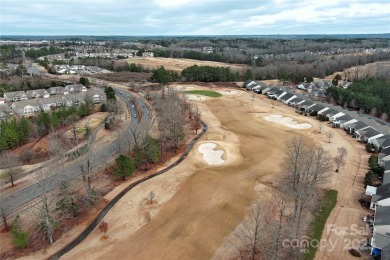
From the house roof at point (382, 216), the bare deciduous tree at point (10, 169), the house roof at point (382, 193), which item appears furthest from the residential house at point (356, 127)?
the bare deciduous tree at point (10, 169)

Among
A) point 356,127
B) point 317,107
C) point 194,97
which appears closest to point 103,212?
point 356,127

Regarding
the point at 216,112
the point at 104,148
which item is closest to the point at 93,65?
the point at 216,112

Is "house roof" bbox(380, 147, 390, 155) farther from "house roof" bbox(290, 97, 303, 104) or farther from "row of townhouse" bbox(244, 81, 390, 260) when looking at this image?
"house roof" bbox(290, 97, 303, 104)

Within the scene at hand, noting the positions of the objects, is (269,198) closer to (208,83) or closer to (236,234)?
(236,234)

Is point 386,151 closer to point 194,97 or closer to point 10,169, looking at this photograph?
point 10,169

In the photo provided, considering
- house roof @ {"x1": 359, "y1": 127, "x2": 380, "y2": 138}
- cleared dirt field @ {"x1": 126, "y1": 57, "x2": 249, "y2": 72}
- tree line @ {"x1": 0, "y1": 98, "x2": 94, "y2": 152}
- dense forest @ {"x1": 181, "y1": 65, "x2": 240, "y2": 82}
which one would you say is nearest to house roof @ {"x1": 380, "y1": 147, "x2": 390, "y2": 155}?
house roof @ {"x1": 359, "y1": 127, "x2": 380, "y2": 138}

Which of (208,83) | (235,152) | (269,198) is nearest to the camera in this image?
(269,198)

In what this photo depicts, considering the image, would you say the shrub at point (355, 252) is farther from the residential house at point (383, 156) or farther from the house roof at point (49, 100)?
the house roof at point (49, 100)
